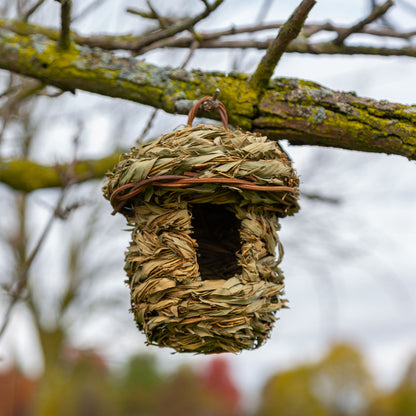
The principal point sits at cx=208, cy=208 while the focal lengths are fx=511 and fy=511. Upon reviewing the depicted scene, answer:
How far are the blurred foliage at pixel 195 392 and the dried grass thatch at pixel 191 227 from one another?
45.5 ft

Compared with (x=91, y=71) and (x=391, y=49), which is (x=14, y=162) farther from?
(x=391, y=49)

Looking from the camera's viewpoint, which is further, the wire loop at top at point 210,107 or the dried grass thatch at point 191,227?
the wire loop at top at point 210,107

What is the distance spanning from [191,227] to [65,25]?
85cm

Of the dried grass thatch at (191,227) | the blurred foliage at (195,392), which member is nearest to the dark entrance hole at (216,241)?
the dried grass thatch at (191,227)

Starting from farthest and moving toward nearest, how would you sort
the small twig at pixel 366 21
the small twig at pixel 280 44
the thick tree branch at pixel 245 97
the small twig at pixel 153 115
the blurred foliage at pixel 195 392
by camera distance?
the blurred foliage at pixel 195 392
the small twig at pixel 153 115
the small twig at pixel 366 21
the thick tree branch at pixel 245 97
the small twig at pixel 280 44

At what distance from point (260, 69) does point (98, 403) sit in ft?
57.0

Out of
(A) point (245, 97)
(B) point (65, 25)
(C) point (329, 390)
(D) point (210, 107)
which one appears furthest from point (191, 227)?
(C) point (329, 390)

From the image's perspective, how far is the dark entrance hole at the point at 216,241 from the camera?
72.1 inches

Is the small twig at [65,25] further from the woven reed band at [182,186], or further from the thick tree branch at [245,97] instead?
the woven reed band at [182,186]

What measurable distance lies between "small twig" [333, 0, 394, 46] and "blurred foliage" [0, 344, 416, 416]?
13.7 metres

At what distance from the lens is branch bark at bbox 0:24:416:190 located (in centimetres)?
157

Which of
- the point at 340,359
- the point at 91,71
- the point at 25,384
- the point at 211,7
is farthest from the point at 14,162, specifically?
the point at 340,359

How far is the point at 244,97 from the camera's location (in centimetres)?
164

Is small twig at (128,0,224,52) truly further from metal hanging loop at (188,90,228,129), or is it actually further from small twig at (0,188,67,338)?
small twig at (0,188,67,338)
